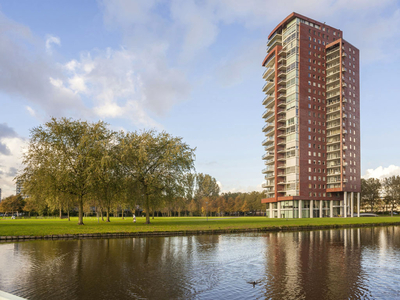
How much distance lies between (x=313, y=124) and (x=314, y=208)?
99.3 ft

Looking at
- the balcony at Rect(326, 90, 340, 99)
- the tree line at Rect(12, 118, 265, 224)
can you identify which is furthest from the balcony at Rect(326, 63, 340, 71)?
the tree line at Rect(12, 118, 265, 224)

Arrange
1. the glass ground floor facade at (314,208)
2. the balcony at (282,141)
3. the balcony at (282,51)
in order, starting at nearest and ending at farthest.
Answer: the glass ground floor facade at (314,208) → the balcony at (282,141) → the balcony at (282,51)

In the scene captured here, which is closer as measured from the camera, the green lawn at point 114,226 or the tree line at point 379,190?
the green lawn at point 114,226

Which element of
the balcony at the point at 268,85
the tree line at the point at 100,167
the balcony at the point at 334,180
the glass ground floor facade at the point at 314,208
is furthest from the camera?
the balcony at the point at 268,85

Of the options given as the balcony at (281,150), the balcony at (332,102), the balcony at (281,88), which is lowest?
the balcony at (281,150)

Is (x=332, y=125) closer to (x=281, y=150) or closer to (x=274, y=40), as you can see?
(x=281, y=150)

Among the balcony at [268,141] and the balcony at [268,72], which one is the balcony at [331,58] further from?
the balcony at [268,141]

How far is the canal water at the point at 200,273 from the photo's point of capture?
1396cm

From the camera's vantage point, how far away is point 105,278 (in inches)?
649

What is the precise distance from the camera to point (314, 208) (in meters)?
116

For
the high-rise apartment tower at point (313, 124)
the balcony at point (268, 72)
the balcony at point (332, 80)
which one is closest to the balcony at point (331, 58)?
the high-rise apartment tower at point (313, 124)

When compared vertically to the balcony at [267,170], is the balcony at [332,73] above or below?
above

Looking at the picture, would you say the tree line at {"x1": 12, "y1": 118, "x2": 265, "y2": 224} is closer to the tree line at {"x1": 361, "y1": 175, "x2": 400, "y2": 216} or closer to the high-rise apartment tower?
the high-rise apartment tower

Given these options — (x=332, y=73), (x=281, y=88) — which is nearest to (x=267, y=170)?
(x=281, y=88)
